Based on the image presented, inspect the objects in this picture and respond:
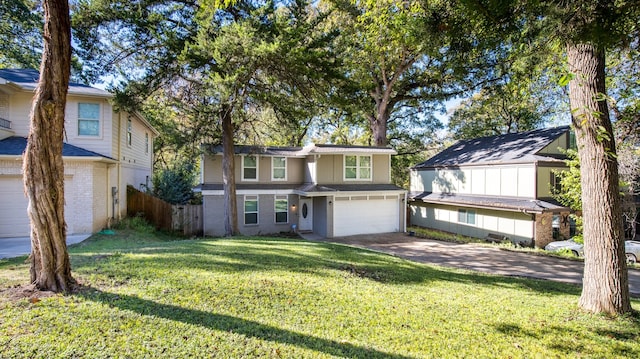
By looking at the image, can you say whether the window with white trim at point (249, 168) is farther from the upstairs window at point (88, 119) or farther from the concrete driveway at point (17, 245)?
the concrete driveway at point (17, 245)

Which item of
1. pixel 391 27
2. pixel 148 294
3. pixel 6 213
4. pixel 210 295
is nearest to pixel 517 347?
pixel 210 295

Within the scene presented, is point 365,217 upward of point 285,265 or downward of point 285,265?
downward

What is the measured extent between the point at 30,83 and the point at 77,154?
12.2ft

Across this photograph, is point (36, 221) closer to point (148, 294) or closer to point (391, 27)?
point (148, 294)

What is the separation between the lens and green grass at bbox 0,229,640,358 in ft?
10.2

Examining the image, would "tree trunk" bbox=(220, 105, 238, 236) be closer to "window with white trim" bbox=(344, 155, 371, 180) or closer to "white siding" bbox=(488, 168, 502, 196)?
"window with white trim" bbox=(344, 155, 371, 180)

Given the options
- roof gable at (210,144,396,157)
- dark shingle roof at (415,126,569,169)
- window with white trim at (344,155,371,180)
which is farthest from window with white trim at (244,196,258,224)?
dark shingle roof at (415,126,569,169)

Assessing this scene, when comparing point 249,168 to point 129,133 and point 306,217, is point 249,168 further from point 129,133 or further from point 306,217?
point 129,133

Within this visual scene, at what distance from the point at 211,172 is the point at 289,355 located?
14031mm

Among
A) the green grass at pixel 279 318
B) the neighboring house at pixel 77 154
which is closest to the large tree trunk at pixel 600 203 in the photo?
the green grass at pixel 279 318

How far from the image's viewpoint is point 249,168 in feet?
54.1

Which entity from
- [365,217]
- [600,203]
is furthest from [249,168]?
[600,203]

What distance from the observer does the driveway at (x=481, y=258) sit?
30.8 feet

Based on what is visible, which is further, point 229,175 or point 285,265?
point 229,175
